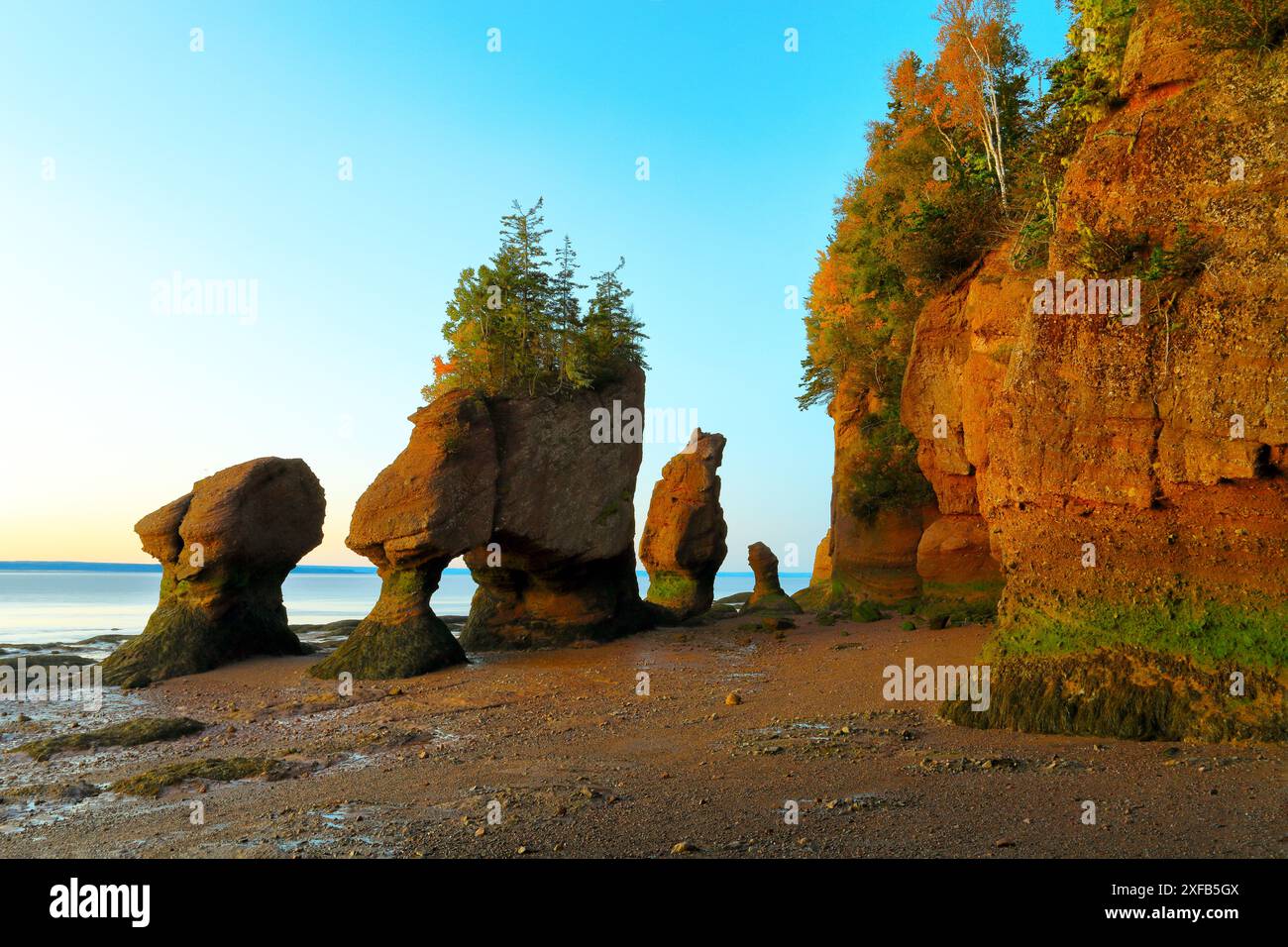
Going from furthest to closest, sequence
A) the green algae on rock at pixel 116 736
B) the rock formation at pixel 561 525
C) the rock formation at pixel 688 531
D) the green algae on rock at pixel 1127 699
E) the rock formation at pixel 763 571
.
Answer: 1. the rock formation at pixel 763 571
2. the rock formation at pixel 688 531
3. the rock formation at pixel 561 525
4. the green algae on rock at pixel 116 736
5. the green algae on rock at pixel 1127 699

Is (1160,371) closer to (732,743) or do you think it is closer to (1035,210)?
(1035,210)

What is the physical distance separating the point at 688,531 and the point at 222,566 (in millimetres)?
15182

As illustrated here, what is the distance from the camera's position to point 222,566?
22.2m

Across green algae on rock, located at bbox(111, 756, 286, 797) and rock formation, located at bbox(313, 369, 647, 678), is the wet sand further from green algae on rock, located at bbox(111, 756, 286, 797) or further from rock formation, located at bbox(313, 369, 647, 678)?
rock formation, located at bbox(313, 369, 647, 678)

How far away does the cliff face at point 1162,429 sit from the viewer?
1036cm

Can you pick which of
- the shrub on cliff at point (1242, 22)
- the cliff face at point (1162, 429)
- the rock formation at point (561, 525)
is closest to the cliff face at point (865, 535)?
the rock formation at point (561, 525)

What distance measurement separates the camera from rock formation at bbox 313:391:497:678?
64.6ft

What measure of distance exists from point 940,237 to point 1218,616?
32.9ft

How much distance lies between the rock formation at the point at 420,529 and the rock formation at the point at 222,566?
3671 mm

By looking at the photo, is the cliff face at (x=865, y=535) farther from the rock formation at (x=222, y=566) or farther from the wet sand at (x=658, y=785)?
the rock formation at (x=222, y=566)

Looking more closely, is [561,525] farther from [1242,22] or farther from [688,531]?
[1242,22]

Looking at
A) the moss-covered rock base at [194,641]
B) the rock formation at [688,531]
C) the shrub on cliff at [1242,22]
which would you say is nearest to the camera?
the shrub on cliff at [1242,22]

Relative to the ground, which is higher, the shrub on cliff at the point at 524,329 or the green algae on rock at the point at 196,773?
the shrub on cliff at the point at 524,329

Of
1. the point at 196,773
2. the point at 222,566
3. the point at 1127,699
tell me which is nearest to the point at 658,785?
the point at 196,773
